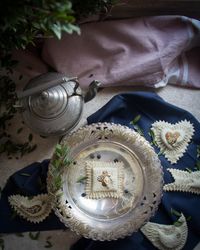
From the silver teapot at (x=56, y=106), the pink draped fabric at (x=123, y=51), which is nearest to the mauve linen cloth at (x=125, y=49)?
the pink draped fabric at (x=123, y=51)

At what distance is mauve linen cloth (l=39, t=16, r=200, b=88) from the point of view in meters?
0.89

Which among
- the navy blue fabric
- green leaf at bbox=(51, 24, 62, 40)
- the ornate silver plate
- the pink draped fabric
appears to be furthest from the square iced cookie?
green leaf at bbox=(51, 24, 62, 40)

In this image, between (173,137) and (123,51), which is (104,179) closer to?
(173,137)

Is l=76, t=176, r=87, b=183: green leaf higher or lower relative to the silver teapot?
lower

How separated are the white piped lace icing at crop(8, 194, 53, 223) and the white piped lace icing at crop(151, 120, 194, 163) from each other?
302mm

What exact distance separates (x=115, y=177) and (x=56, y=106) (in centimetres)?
21

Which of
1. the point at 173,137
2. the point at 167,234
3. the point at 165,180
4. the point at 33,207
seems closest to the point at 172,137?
the point at 173,137

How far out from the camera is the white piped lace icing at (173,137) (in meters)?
0.86

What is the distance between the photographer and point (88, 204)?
833 mm

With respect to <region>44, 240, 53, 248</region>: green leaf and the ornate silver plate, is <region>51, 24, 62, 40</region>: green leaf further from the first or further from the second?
<region>44, 240, 53, 248</region>: green leaf

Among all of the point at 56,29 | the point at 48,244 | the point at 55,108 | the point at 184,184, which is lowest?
the point at 48,244

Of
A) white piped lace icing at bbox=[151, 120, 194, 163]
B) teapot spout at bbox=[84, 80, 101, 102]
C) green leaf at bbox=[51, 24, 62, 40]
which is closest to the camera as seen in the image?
green leaf at bbox=[51, 24, 62, 40]

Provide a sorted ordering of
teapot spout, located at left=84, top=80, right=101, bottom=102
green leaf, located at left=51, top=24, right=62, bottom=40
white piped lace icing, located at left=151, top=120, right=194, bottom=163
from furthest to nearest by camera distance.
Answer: white piped lace icing, located at left=151, top=120, right=194, bottom=163 → teapot spout, located at left=84, top=80, right=101, bottom=102 → green leaf, located at left=51, top=24, right=62, bottom=40

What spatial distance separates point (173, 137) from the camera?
0.86 metres
